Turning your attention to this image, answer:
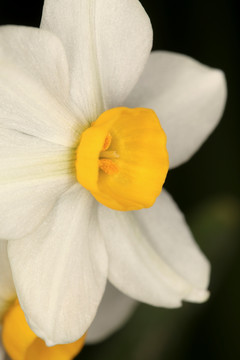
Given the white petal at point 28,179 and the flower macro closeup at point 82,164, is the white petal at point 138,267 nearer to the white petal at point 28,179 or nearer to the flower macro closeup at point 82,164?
the flower macro closeup at point 82,164

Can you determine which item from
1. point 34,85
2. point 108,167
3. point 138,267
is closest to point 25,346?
point 138,267

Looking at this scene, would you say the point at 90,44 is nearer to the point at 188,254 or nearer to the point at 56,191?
the point at 56,191

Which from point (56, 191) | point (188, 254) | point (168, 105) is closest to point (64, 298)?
point (56, 191)

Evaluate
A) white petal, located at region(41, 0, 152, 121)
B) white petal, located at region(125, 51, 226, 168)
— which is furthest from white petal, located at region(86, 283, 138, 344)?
white petal, located at region(41, 0, 152, 121)

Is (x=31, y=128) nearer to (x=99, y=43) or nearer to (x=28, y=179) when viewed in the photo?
(x=28, y=179)

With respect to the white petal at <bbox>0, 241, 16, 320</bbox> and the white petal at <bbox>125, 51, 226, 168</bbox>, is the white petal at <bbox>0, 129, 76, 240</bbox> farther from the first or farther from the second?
the white petal at <bbox>125, 51, 226, 168</bbox>

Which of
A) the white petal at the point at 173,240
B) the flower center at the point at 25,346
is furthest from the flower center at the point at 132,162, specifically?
the flower center at the point at 25,346
